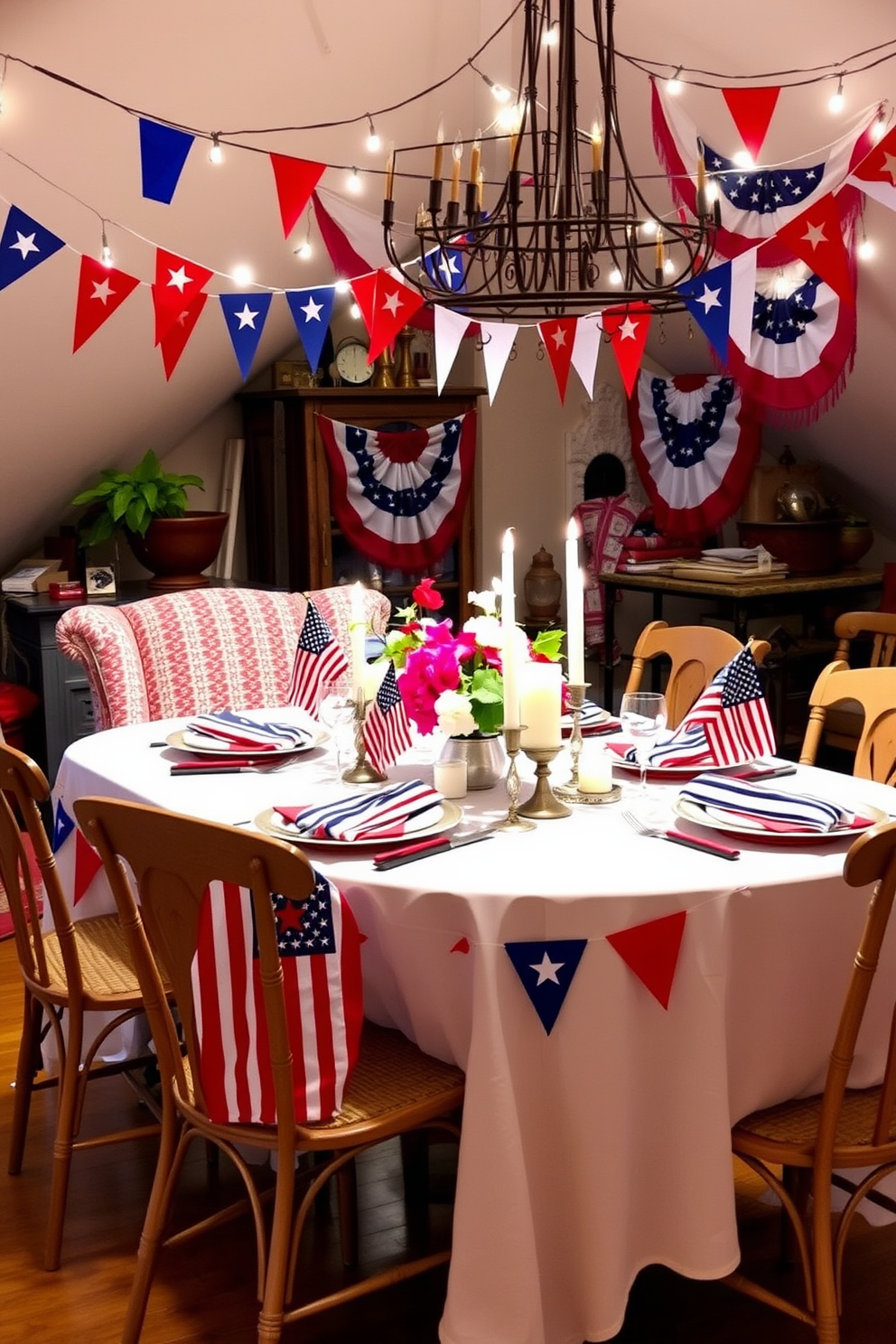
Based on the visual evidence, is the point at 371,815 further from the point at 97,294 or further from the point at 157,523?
the point at 157,523

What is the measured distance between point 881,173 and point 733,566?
2.09m

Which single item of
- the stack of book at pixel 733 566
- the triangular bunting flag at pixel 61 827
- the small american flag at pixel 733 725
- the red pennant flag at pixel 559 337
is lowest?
the triangular bunting flag at pixel 61 827

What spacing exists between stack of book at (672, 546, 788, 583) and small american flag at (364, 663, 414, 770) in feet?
10.1

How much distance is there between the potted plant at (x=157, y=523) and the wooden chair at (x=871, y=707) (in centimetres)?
256

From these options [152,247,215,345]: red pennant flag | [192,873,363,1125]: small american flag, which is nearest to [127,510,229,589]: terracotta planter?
[152,247,215,345]: red pennant flag

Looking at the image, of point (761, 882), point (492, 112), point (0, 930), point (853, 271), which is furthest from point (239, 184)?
point (761, 882)

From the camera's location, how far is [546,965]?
5.70 feet

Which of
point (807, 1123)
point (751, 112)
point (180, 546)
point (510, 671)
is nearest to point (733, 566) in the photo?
point (180, 546)

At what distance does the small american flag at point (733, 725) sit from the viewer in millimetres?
2326

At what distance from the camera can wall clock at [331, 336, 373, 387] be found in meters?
5.20

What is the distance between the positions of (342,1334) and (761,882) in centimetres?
91

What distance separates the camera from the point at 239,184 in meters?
3.92

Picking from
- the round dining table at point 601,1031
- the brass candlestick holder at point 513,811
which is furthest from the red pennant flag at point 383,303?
the round dining table at point 601,1031

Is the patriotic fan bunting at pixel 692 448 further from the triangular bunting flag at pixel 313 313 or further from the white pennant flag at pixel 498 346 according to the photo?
the triangular bunting flag at pixel 313 313
